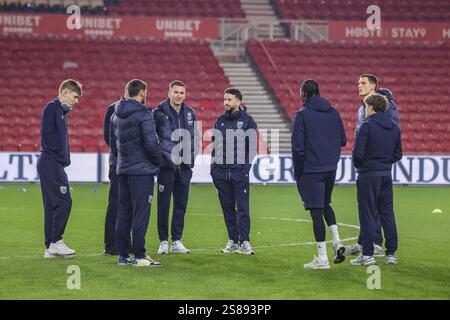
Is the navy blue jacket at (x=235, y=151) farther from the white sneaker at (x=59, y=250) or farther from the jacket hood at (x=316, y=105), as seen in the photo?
the white sneaker at (x=59, y=250)

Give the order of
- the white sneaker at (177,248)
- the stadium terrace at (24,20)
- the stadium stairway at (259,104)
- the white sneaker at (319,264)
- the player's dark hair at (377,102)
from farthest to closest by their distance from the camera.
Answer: the stadium terrace at (24,20) → the stadium stairway at (259,104) → the white sneaker at (177,248) → the player's dark hair at (377,102) → the white sneaker at (319,264)

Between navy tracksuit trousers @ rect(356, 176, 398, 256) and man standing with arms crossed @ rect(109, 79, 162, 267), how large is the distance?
2432 millimetres

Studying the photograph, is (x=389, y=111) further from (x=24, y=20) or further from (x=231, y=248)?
(x=24, y=20)

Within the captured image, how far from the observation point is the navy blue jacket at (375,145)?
10.8 m

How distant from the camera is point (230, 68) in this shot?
34.3 m

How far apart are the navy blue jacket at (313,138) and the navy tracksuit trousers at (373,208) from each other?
544mm

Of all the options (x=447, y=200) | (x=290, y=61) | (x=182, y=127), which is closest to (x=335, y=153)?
(x=182, y=127)

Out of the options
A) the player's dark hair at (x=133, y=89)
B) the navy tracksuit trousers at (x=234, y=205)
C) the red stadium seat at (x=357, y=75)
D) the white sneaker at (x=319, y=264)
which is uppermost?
the red stadium seat at (x=357, y=75)

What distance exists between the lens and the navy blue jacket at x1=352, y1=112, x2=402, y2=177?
10766mm

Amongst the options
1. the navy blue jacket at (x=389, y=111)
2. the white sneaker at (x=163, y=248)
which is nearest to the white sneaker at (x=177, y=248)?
the white sneaker at (x=163, y=248)

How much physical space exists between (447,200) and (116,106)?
13050 millimetres

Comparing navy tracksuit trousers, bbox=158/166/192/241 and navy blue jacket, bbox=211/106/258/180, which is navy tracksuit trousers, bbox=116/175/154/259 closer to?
navy tracksuit trousers, bbox=158/166/192/241

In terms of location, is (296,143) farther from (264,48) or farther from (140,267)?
(264,48)

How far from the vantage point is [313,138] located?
10.6 m
